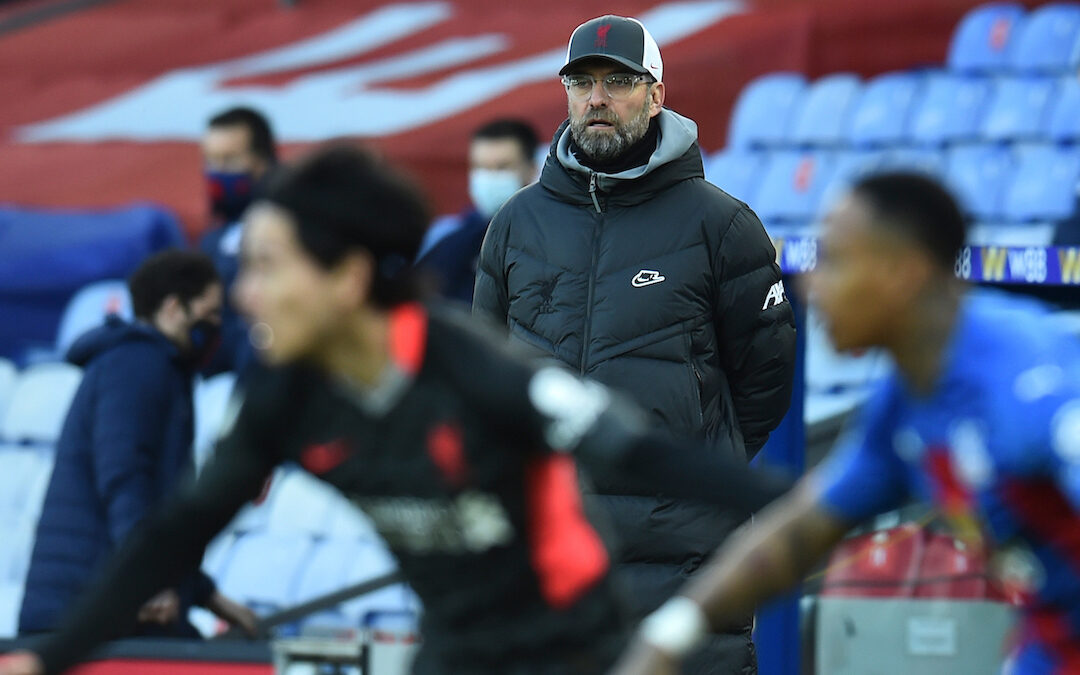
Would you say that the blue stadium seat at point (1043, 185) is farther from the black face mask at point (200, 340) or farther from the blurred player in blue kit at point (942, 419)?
the blurred player in blue kit at point (942, 419)

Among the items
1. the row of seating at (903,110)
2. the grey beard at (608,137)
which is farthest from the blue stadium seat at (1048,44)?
the grey beard at (608,137)

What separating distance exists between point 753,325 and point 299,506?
439cm

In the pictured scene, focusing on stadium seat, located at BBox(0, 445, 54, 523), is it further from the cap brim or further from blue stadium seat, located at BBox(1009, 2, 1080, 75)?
blue stadium seat, located at BBox(1009, 2, 1080, 75)

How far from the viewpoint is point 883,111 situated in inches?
433

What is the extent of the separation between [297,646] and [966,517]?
2498 millimetres

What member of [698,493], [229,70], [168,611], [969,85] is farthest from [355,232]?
[229,70]

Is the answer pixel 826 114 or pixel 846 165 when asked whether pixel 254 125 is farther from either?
pixel 826 114

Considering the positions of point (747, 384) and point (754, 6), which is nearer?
point (747, 384)

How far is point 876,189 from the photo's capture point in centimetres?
272

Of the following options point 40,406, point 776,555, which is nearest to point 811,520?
point 776,555

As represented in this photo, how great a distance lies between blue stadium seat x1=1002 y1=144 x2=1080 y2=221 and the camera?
9.77 meters

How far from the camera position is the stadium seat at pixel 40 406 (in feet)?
30.2

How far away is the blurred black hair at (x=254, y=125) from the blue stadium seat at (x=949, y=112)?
16.3 feet

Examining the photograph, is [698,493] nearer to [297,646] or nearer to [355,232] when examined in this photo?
[355,232]
